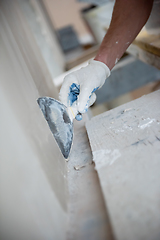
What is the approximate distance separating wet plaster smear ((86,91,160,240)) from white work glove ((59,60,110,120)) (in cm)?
20

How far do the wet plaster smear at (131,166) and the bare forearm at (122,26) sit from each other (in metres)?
0.40

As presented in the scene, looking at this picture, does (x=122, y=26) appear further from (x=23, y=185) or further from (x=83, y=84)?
(x=23, y=185)

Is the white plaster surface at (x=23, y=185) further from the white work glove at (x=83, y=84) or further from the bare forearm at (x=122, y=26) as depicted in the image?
the bare forearm at (x=122, y=26)

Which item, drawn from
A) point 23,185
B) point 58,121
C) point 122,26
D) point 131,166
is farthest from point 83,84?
point 23,185

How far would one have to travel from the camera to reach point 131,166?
723mm

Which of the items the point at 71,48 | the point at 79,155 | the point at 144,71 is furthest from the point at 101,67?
the point at 71,48

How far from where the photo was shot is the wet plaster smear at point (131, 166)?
53 cm

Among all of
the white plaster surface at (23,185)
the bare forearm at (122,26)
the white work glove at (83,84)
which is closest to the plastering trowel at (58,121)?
the white work glove at (83,84)

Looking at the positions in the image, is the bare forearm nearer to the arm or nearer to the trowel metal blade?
the arm

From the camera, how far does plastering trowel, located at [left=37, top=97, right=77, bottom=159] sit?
40.2 inches

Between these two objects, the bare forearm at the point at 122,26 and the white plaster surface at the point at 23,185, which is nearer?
the white plaster surface at the point at 23,185

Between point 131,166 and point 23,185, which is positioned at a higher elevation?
point 23,185

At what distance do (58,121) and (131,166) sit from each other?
493mm

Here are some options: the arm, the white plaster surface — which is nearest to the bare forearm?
the arm
